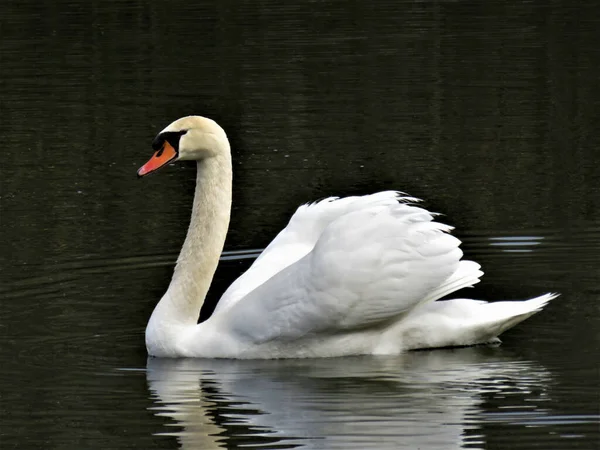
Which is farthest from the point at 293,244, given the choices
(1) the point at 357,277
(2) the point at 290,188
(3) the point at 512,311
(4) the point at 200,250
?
(2) the point at 290,188

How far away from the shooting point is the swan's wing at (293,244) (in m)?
10.4

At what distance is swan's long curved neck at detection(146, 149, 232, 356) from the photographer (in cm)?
1020

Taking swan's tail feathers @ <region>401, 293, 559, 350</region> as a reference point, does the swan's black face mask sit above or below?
above

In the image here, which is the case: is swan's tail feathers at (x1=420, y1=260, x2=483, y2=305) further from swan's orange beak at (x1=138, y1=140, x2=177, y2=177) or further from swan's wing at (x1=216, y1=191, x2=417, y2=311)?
swan's orange beak at (x1=138, y1=140, x2=177, y2=177)

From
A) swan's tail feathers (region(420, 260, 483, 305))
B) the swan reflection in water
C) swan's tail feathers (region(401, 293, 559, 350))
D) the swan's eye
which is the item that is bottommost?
the swan reflection in water

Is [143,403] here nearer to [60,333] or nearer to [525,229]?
[60,333]

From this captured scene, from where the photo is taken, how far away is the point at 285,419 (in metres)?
8.56

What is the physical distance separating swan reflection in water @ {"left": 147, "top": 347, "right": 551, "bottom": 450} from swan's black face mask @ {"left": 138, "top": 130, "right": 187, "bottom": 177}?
1.23 m

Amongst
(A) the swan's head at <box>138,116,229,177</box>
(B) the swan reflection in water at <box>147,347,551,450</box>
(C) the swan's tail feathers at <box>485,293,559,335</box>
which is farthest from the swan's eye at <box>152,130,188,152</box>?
(C) the swan's tail feathers at <box>485,293,559,335</box>

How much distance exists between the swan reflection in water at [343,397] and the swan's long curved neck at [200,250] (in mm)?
358

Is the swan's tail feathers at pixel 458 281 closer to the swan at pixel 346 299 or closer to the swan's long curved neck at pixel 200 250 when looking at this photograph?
the swan at pixel 346 299

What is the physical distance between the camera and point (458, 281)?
974 centimetres

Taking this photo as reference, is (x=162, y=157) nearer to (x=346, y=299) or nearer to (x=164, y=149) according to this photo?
(x=164, y=149)

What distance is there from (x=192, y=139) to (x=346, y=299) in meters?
1.52
